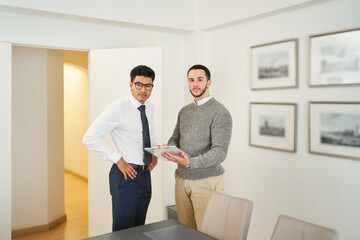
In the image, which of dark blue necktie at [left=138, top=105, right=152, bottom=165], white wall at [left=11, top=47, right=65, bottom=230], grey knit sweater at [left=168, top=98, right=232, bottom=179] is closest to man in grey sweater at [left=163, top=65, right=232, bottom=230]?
grey knit sweater at [left=168, top=98, right=232, bottom=179]

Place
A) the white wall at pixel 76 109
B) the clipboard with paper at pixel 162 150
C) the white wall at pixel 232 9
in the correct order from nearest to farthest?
the clipboard with paper at pixel 162 150 → the white wall at pixel 232 9 → the white wall at pixel 76 109

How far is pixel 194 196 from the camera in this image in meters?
2.88

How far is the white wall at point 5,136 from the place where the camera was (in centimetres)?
348

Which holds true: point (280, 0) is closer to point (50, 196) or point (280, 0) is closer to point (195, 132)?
point (195, 132)

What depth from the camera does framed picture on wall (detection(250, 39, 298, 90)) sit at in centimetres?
338

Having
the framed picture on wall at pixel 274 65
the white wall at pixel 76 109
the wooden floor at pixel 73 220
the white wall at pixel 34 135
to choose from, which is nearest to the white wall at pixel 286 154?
the framed picture on wall at pixel 274 65

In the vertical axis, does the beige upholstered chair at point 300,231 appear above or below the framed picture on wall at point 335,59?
below

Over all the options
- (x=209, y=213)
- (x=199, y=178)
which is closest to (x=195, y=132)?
(x=199, y=178)

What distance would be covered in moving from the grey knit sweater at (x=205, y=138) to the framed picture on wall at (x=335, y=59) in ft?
3.11

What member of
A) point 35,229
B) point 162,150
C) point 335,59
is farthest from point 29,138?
point 335,59

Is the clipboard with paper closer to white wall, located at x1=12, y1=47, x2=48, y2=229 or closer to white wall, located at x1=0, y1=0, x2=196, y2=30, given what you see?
white wall, located at x1=0, y1=0, x2=196, y2=30

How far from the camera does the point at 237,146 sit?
A: 4.11 metres

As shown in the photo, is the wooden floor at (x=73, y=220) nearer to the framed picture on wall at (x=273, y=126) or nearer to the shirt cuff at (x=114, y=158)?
the shirt cuff at (x=114, y=158)

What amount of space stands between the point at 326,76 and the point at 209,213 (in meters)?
1.60
